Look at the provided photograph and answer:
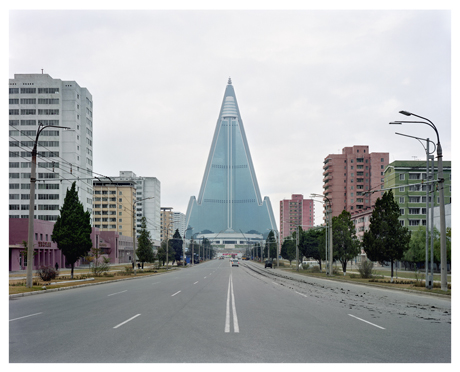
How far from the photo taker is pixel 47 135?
4441 inches

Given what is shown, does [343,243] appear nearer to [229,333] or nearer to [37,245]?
[229,333]

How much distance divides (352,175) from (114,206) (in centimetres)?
8786

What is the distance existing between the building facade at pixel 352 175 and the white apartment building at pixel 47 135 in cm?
7801

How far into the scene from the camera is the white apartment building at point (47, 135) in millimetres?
106444

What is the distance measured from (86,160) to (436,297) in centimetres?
10647

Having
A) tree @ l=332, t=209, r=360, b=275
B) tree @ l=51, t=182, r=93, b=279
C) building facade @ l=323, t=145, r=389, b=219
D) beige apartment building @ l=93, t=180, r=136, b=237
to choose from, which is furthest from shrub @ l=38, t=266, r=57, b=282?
beige apartment building @ l=93, t=180, r=136, b=237

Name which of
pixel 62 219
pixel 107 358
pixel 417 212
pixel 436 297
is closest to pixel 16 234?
pixel 62 219

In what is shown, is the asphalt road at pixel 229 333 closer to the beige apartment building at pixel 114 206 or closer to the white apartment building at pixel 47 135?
the white apartment building at pixel 47 135

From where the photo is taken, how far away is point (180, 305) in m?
19.3

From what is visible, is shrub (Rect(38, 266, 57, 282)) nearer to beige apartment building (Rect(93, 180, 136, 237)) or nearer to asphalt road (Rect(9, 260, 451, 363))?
asphalt road (Rect(9, 260, 451, 363))

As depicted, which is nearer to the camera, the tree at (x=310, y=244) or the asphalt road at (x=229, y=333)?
the asphalt road at (x=229, y=333)

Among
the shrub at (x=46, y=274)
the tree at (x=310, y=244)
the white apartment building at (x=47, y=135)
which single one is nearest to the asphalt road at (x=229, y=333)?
the shrub at (x=46, y=274)

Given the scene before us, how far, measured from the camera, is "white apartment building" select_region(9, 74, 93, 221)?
106m

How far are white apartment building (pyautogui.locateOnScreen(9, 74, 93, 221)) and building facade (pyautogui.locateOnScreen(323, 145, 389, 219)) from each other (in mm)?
78006
